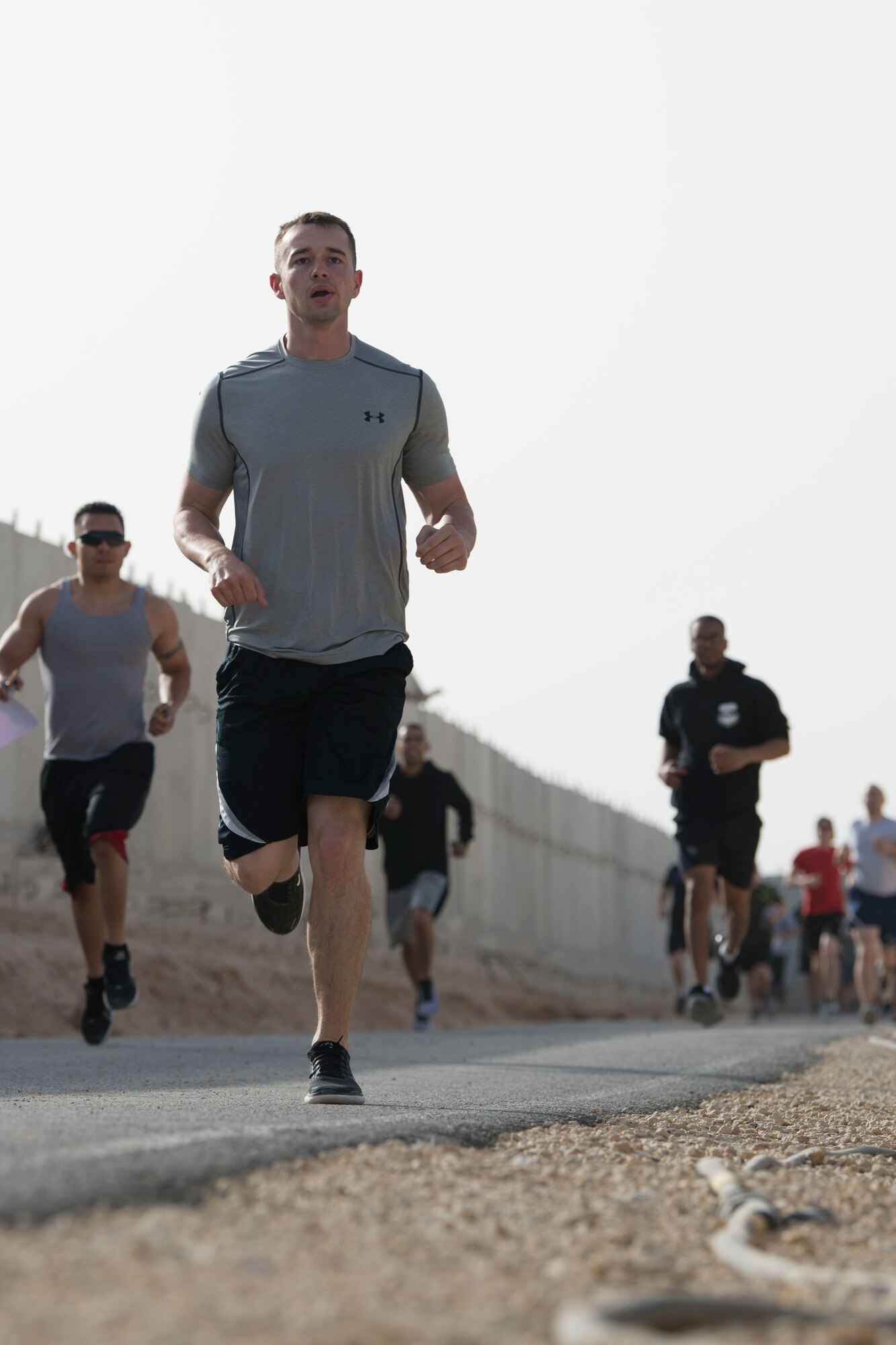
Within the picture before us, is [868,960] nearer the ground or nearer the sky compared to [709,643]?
nearer the ground

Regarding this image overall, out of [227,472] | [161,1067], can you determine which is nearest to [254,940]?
[161,1067]

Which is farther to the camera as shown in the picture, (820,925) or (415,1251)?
(820,925)

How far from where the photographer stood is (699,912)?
8359 mm


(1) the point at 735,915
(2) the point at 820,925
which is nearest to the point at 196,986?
(1) the point at 735,915

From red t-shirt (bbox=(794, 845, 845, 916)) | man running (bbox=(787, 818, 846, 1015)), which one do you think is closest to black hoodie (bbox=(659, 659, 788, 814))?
man running (bbox=(787, 818, 846, 1015))

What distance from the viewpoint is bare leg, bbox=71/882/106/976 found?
720 centimetres

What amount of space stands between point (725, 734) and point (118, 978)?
122 inches

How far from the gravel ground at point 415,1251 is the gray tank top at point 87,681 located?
4.17m

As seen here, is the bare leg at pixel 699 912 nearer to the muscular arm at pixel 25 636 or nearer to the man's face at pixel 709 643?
the man's face at pixel 709 643

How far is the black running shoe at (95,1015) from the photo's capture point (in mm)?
7242

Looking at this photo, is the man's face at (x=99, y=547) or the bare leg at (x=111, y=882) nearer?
the bare leg at (x=111, y=882)

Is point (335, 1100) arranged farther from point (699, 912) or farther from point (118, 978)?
point (699, 912)

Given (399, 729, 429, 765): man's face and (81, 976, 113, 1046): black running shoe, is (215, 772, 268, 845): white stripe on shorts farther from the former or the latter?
(399, 729, 429, 765): man's face

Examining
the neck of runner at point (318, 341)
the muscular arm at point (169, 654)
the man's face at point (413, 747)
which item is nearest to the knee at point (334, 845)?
the neck of runner at point (318, 341)
